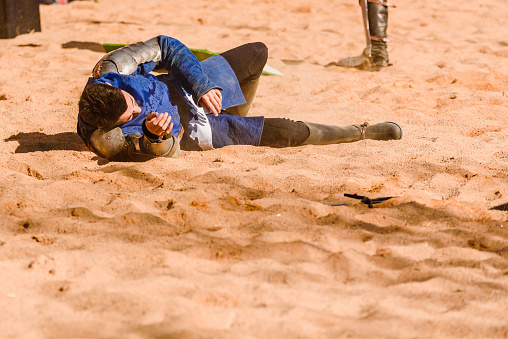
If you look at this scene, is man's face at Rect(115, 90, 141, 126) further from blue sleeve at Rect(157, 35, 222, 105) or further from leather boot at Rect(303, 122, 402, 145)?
leather boot at Rect(303, 122, 402, 145)

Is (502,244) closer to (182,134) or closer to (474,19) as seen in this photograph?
(182,134)

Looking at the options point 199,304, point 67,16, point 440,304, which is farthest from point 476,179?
point 67,16

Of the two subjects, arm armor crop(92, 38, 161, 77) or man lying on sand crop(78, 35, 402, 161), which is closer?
man lying on sand crop(78, 35, 402, 161)

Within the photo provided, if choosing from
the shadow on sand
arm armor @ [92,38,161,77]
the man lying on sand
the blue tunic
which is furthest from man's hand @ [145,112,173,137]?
the shadow on sand

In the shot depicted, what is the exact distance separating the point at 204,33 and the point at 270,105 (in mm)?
2070

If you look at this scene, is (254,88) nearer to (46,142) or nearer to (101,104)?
(101,104)

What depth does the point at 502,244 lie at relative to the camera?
6.36 feet

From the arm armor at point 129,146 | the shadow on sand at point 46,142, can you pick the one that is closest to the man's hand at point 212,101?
the arm armor at point 129,146

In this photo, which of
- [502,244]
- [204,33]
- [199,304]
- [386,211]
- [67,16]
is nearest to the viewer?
[199,304]

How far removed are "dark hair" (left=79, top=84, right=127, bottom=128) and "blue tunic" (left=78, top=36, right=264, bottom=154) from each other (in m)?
0.16

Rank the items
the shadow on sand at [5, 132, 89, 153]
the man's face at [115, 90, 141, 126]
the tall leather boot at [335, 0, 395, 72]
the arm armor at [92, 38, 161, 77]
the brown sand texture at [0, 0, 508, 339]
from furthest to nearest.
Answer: the tall leather boot at [335, 0, 395, 72]
the shadow on sand at [5, 132, 89, 153]
the arm armor at [92, 38, 161, 77]
the man's face at [115, 90, 141, 126]
the brown sand texture at [0, 0, 508, 339]

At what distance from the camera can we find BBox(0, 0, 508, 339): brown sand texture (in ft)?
4.92

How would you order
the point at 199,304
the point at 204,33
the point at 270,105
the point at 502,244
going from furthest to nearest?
the point at 204,33 → the point at 270,105 → the point at 502,244 → the point at 199,304

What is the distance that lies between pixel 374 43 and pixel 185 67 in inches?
99.3
